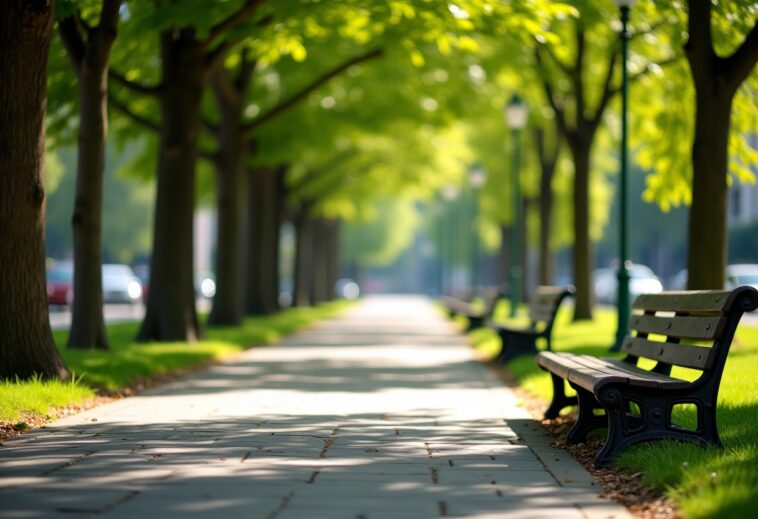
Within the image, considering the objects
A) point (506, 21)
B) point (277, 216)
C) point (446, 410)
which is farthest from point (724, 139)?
point (277, 216)

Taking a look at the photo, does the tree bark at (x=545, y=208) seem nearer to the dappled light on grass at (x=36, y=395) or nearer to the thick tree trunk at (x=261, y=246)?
the thick tree trunk at (x=261, y=246)

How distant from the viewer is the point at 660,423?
7988 millimetres

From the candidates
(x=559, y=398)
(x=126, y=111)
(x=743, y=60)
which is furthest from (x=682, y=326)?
(x=126, y=111)

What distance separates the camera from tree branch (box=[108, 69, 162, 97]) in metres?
17.7

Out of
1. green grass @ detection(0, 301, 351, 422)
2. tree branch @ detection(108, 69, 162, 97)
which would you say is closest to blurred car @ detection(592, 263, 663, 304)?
green grass @ detection(0, 301, 351, 422)

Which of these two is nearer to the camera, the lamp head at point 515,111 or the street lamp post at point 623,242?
the street lamp post at point 623,242

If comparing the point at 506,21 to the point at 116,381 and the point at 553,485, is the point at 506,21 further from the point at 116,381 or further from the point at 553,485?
the point at 553,485

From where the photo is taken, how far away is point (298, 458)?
796 cm

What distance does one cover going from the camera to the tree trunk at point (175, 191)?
18312mm

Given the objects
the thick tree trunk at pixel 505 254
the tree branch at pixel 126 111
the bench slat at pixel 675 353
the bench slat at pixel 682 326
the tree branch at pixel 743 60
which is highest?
the tree branch at pixel 126 111

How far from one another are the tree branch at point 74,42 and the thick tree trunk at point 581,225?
535 inches

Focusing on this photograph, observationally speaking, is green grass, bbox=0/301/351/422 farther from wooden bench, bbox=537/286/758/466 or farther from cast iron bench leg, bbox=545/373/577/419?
wooden bench, bbox=537/286/758/466

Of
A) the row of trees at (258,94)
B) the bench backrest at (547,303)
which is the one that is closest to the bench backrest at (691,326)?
the bench backrest at (547,303)

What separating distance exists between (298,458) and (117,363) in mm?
6465
